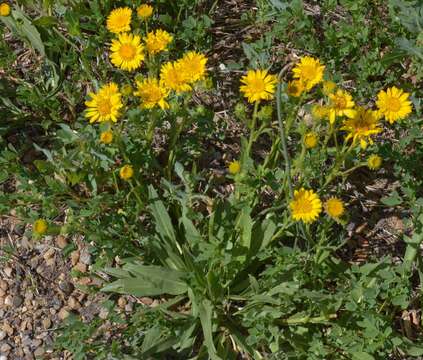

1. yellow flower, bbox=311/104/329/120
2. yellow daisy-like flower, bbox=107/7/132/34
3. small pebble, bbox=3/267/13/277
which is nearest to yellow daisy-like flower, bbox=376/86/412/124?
yellow flower, bbox=311/104/329/120

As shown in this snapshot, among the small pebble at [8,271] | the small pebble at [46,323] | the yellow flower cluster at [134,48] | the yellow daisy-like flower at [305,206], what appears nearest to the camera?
the yellow daisy-like flower at [305,206]

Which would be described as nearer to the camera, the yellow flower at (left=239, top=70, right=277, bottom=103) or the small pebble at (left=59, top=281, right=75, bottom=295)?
the yellow flower at (left=239, top=70, right=277, bottom=103)

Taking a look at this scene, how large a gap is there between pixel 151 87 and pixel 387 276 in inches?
53.1

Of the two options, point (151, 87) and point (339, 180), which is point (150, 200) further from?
point (339, 180)

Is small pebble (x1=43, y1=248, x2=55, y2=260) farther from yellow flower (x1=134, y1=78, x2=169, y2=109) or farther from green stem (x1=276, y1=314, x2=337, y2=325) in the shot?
green stem (x1=276, y1=314, x2=337, y2=325)

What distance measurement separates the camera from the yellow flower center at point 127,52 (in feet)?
9.11

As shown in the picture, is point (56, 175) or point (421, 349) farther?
point (56, 175)

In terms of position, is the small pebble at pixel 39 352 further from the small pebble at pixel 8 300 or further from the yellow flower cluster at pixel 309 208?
the yellow flower cluster at pixel 309 208

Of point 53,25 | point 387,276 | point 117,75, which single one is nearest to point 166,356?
point 387,276

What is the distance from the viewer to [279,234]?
8.60 feet

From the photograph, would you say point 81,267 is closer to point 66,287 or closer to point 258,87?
point 66,287

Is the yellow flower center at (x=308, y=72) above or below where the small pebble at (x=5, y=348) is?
above

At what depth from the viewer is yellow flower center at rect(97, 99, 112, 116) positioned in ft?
8.42

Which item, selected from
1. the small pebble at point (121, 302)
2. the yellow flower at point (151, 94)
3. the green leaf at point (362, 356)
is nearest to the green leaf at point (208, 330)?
the small pebble at point (121, 302)
